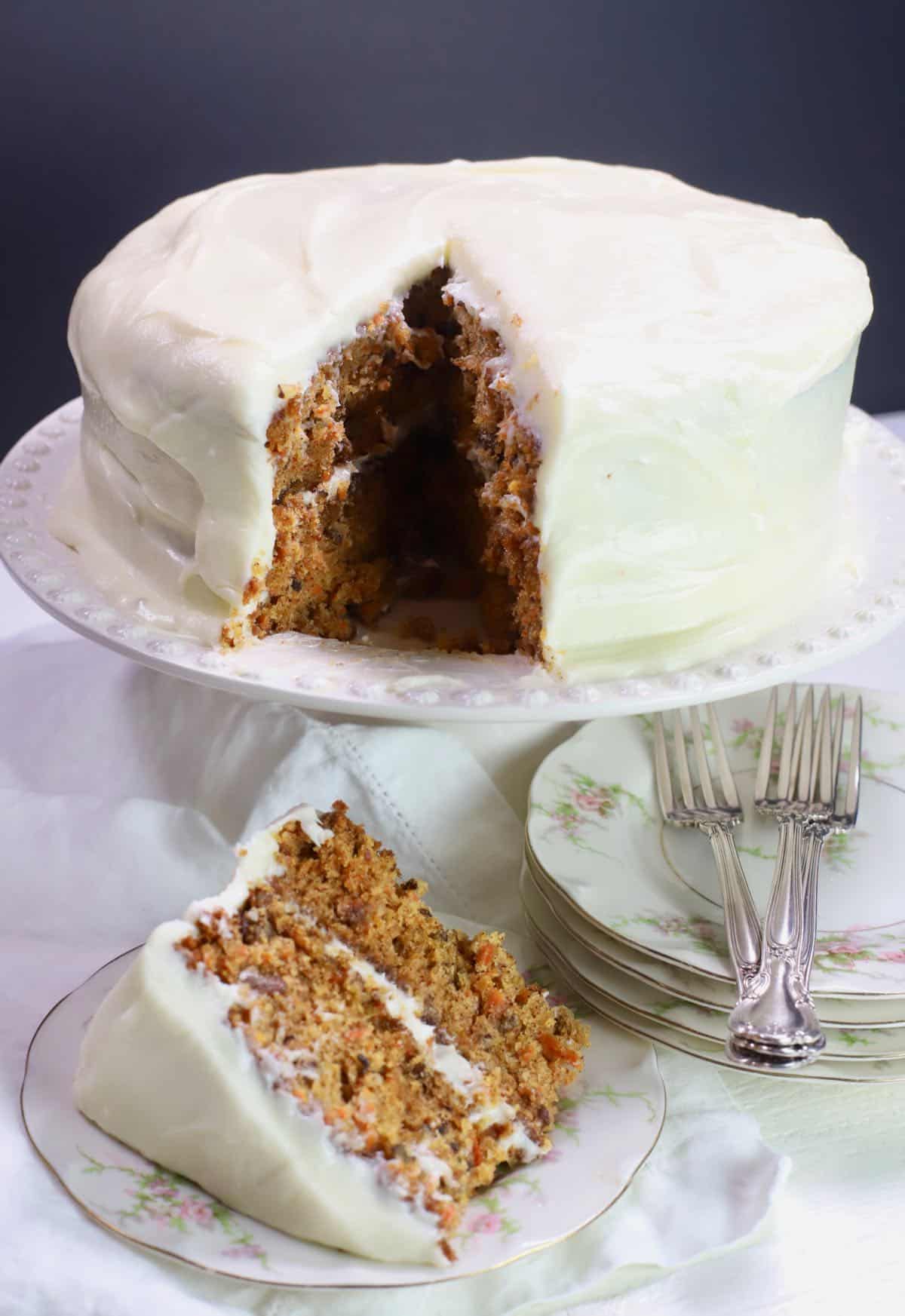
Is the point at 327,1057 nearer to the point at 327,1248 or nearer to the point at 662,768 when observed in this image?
the point at 327,1248

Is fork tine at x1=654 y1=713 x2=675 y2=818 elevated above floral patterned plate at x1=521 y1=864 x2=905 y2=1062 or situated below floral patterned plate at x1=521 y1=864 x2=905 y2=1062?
above

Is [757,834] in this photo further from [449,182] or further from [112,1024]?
[449,182]

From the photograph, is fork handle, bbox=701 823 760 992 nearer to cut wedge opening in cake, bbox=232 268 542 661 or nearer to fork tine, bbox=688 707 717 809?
fork tine, bbox=688 707 717 809

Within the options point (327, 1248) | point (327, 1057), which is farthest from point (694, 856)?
point (327, 1248)

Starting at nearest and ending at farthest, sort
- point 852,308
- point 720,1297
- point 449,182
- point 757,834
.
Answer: point 720,1297, point 757,834, point 852,308, point 449,182

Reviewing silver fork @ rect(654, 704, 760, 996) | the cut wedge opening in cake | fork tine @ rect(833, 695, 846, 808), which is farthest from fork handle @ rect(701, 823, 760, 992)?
the cut wedge opening in cake

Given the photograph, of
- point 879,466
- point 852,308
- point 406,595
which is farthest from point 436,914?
point 879,466
